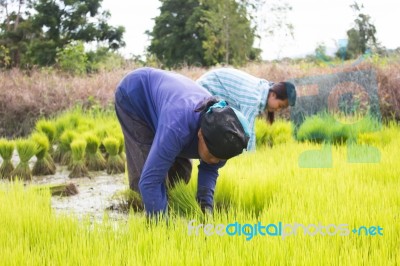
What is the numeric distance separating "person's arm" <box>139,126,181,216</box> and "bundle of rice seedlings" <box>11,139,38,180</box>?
8.33ft

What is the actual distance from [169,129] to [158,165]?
0.58ft

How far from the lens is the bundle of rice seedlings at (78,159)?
14.8 feet

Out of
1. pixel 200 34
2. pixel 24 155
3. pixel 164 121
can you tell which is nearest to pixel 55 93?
pixel 24 155

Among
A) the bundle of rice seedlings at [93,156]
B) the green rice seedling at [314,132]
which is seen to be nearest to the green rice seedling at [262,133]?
the green rice seedling at [314,132]

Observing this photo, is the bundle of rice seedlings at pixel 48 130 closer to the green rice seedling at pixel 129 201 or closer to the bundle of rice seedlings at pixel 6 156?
the bundle of rice seedlings at pixel 6 156

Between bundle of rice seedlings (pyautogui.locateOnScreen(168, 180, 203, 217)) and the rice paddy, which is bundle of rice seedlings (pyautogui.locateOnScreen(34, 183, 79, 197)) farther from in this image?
bundle of rice seedlings (pyautogui.locateOnScreen(168, 180, 203, 217))

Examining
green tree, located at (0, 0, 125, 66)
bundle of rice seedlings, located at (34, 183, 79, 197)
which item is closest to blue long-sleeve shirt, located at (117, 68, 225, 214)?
bundle of rice seedlings, located at (34, 183, 79, 197)

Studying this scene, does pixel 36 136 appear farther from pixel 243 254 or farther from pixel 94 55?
pixel 94 55

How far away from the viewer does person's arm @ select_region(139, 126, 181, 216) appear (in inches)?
80.4

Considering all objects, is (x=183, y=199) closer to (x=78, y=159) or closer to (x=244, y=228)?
(x=244, y=228)

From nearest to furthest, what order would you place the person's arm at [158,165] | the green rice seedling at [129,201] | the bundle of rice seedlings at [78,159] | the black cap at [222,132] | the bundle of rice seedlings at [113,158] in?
the black cap at [222,132] < the person's arm at [158,165] < the green rice seedling at [129,201] < the bundle of rice seedlings at [78,159] < the bundle of rice seedlings at [113,158]

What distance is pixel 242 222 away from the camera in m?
2.11

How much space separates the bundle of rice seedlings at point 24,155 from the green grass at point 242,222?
137cm

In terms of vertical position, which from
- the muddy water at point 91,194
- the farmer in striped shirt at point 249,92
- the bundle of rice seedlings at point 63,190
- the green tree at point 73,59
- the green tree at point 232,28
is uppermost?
the green tree at point 232,28
